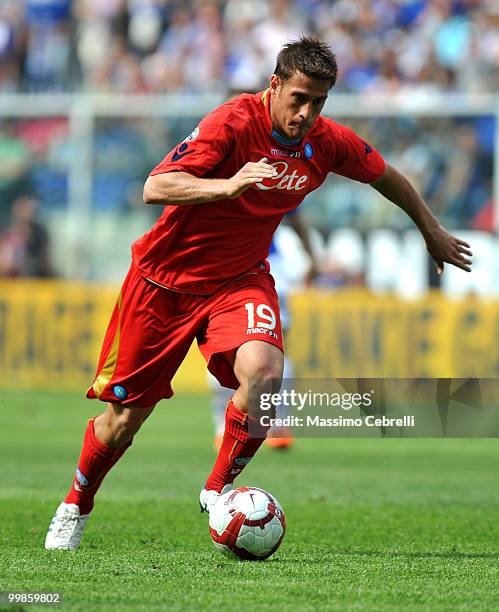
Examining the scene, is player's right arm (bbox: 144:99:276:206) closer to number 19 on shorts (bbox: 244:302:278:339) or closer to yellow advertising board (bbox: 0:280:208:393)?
number 19 on shorts (bbox: 244:302:278:339)

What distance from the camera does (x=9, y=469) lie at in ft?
33.2

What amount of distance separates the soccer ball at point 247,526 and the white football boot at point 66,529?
2.60ft

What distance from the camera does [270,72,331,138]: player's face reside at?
→ 6117mm

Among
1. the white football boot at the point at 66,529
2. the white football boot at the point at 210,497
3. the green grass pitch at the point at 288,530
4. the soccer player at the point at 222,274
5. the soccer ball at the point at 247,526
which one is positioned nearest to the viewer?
the green grass pitch at the point at 288,530

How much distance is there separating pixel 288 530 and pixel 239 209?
6.33 feet

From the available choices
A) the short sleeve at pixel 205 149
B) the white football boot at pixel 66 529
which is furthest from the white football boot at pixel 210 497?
the short sleeve at pixel 205 149

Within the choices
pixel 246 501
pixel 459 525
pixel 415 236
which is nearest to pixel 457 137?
pixel 415 236

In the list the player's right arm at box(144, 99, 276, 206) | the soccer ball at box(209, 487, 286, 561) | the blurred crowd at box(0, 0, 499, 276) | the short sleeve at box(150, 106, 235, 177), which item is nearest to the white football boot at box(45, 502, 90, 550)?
the soccer ball at box(209, 487, 286, 561)

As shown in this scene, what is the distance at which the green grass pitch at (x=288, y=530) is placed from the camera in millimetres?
5121

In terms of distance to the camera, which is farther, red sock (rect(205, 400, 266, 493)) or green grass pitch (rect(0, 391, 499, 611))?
red sock (rect(205, 400, 266, 493))

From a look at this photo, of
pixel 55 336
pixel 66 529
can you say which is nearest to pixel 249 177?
pixel 66 529

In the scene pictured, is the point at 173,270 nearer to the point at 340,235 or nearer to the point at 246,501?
the point at 246,501

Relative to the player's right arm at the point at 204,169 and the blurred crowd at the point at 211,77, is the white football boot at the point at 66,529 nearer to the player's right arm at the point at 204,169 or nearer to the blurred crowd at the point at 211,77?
the player's right arm at the point at 204,169

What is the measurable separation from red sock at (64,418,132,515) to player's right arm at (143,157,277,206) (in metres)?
1.35
